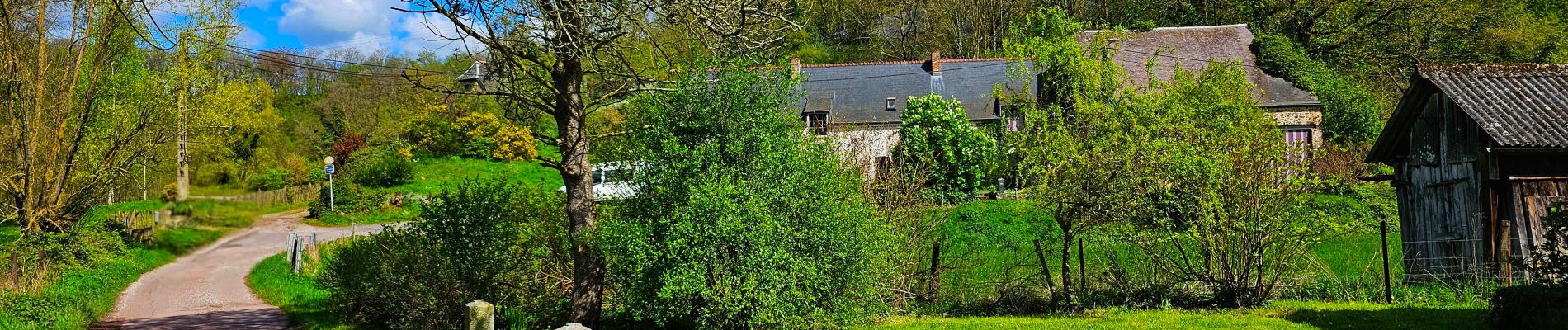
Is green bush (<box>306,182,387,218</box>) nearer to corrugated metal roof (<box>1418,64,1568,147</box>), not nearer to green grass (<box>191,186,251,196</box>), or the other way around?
green grass (<box>191,186,251,196</box>)

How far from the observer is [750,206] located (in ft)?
27.9

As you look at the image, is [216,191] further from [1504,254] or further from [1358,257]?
[1358,257]

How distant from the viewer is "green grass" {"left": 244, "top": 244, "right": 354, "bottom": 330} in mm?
12383

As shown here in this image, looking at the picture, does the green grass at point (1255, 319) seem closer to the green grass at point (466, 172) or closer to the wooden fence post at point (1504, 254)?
the wooden fence post at point (1504, 254)

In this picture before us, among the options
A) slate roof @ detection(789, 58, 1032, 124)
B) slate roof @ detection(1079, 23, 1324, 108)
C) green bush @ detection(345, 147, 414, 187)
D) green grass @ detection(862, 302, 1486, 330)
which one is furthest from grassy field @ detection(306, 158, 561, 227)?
green grass @ detection(862, 302, 1486, 330)

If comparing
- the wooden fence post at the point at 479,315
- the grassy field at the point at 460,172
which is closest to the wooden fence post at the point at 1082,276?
the wooden fence post at the point at 479,315

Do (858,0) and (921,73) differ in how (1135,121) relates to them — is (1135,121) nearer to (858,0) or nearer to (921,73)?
(921,73)

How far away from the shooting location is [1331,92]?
28125mm

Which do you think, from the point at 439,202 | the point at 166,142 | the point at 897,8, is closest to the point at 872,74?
the point at 897,8

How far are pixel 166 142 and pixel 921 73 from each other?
2292 centimetres

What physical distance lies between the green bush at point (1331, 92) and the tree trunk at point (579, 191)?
79.7 feet

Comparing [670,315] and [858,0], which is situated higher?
[858,0]

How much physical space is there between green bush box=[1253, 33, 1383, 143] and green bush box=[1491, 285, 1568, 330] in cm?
2041

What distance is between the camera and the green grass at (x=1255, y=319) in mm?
9422
